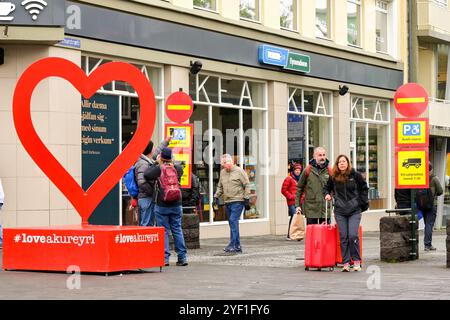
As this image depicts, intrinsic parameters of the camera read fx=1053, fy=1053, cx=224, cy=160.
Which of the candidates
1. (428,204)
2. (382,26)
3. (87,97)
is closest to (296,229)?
(428,204)

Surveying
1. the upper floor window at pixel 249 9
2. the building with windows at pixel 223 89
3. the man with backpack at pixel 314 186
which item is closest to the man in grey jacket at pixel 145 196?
the man with backpack at pixel 314 186

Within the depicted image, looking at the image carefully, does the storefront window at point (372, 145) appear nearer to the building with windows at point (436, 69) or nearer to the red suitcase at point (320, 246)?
the building with windows at point (436, 69)

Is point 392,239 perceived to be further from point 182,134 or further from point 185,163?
point 182,134

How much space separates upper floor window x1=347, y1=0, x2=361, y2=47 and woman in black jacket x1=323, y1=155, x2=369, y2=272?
18.2 metres

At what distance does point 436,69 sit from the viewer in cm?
3891

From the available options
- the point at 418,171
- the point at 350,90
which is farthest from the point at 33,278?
the point at 350,90

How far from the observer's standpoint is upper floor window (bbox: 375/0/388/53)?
35.2 meters

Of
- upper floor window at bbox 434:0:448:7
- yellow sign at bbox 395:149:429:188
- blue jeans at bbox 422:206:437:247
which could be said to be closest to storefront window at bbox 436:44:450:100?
upper floor window at bbox 434:0:448:7

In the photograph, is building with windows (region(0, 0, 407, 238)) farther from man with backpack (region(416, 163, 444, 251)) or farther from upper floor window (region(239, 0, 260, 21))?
man with backpack (region(416, 163, 444, 251))

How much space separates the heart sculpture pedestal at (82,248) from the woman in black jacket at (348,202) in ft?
8.94

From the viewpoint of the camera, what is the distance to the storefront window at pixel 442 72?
39281mm

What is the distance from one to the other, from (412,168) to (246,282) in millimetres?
5536

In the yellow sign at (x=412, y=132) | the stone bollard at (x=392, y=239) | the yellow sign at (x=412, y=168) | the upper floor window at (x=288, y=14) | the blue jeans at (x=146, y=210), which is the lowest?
the stone bollard at (x=392, y=239)

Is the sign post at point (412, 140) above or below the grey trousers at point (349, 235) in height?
above
